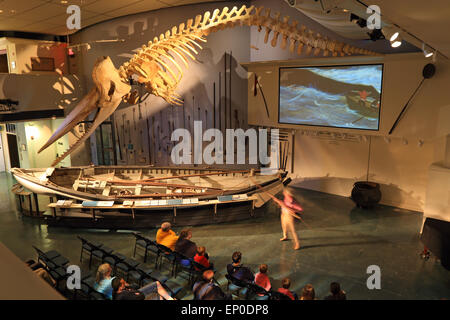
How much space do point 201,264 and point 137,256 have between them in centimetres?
175

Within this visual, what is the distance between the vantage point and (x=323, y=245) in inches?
262

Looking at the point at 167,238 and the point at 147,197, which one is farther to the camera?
the point at 147,197

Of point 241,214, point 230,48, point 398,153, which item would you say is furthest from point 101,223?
point 398,153

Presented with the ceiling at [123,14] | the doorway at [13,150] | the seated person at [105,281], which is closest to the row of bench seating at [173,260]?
the seated person at [105,281]

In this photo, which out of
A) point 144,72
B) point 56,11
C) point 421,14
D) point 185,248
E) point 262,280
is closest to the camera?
point 421,14

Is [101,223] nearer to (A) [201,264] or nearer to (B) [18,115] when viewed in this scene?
(A) [201,264]

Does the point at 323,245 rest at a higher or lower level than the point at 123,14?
lower

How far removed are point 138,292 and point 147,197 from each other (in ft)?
11.8

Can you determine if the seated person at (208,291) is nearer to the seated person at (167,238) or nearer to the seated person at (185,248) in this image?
the seated person at (185,248)

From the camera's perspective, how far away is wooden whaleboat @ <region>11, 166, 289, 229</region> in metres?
7.19

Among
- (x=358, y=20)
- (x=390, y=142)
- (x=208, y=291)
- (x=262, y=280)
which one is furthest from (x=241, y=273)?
(x=390, y=142)

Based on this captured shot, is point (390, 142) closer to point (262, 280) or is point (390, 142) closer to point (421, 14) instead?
point (262, 280)

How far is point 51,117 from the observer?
11.1 meters

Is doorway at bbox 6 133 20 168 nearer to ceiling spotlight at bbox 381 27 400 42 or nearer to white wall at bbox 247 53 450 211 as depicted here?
white wall at bbox 247 53 450 211
